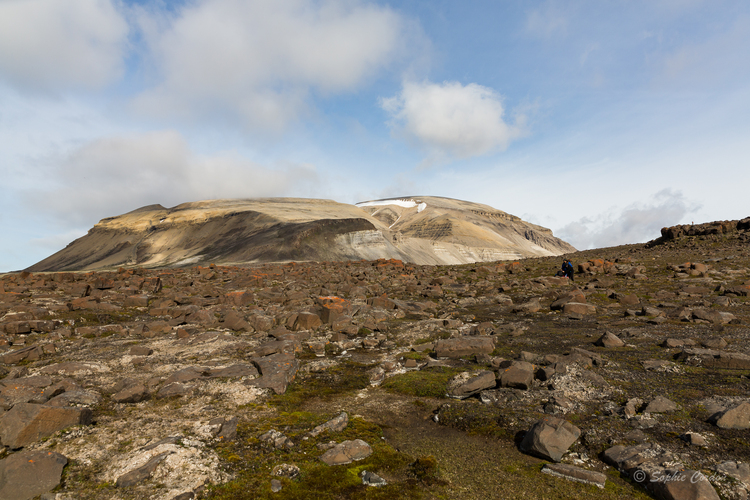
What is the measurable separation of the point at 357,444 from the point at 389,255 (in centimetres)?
7032

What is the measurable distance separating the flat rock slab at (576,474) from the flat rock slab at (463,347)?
5.16m

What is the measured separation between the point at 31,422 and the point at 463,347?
8605 mm

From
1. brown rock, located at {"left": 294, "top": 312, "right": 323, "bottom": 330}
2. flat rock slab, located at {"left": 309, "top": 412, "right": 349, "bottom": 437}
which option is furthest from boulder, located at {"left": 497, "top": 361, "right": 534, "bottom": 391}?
brown rock, located at {"left": 294, "top": 312, "right": 323, "bottom": 330}

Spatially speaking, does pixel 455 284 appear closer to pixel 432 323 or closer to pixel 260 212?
pixel 432 323

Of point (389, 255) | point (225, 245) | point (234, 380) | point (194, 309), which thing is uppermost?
point (225, 245)

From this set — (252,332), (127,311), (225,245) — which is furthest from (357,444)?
(225,245)

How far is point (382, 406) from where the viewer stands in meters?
7.00

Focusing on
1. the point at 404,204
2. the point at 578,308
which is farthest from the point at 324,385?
the point at 404,204

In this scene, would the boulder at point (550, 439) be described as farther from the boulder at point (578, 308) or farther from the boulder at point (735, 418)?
the boulder at point (578, 308)

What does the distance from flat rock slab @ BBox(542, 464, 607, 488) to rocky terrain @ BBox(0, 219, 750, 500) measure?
22mm

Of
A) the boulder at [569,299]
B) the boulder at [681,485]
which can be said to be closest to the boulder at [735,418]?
the boulder at [681,485]

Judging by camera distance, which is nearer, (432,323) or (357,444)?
(357,444)

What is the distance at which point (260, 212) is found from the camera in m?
93.1

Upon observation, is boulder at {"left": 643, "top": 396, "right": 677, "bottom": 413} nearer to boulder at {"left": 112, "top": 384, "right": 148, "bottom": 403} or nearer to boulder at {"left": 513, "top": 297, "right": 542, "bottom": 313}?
boulder at {"left": 112, "top": 384, "right": 148, "bottom": 403}
